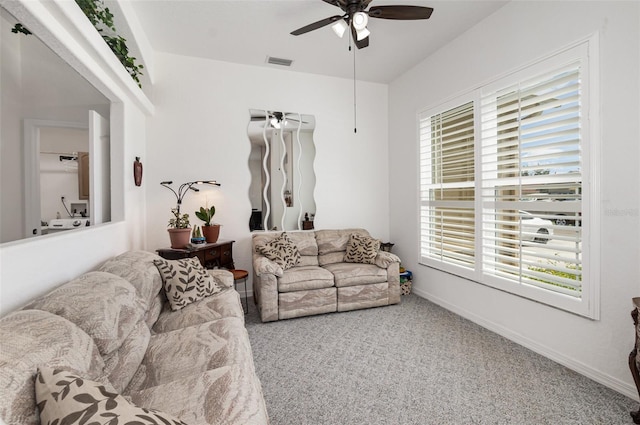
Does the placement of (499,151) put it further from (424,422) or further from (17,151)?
(17,151)

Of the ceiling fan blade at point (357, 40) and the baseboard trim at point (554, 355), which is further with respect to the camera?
the ceiling fan blade at point (357, 40)

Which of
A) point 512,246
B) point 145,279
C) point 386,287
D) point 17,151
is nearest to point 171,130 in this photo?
point 17,151

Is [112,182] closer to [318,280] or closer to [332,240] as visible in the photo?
[318,280]

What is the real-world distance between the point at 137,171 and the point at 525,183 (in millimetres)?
3883

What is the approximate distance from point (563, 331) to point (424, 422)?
58.3 inches

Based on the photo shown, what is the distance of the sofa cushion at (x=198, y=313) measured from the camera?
79.8 inches

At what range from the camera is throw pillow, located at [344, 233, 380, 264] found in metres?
3.79

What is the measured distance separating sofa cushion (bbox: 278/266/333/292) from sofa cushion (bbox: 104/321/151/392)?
163 centimetres

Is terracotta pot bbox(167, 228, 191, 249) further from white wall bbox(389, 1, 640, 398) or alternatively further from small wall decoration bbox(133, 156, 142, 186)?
white wall bbox(389, 1, 640, 398)

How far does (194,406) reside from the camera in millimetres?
1187

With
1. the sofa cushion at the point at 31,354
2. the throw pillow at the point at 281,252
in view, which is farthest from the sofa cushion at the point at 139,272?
the throw pillow at the point at 281,252

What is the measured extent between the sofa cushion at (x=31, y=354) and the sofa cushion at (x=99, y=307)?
8 cm

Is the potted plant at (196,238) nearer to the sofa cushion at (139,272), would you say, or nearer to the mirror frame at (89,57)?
the mirror frame at (89,57)

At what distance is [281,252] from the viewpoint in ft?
11.8
